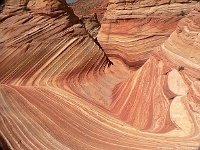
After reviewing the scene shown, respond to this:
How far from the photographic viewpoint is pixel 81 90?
370 inches

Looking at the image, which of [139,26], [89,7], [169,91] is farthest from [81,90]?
[89,7]

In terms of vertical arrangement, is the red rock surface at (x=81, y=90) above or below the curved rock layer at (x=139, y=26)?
above

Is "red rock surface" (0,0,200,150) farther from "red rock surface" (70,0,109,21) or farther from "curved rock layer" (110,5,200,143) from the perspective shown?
"red rock surface" (70,0,109,21)

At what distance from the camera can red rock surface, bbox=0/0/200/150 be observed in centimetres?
620

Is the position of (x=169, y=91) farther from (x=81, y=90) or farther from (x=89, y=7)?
(x=89, y=7)

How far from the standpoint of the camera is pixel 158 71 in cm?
910

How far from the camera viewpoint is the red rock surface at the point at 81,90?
244 inches

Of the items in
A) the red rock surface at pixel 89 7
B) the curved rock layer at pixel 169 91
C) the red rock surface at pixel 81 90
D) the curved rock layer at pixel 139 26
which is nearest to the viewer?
the red rock surface at pixel 81 90

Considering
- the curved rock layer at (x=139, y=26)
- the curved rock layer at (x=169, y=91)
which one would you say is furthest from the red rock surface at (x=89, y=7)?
the curved rock layer at (x=169, y=91)

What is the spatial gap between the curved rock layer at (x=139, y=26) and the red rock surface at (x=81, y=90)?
3366 mm

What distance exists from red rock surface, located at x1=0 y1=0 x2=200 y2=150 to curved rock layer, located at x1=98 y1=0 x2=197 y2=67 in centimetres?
337

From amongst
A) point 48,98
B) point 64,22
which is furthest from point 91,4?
point 48,98

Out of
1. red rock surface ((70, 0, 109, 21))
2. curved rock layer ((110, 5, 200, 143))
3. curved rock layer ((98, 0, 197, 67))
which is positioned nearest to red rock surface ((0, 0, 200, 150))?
curved rock layer ((110, 5, 200, 143))

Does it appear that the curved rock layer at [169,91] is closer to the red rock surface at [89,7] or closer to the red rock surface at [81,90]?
the red rock surface at [81,90]
